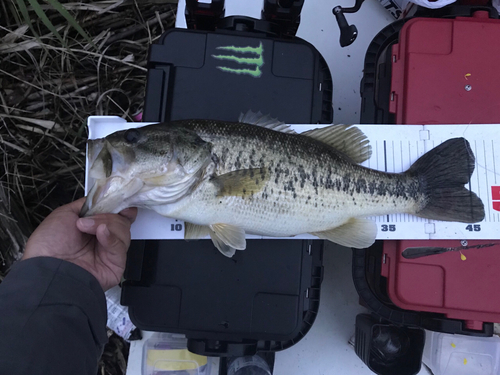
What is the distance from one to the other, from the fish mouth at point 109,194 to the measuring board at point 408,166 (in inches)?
13.2

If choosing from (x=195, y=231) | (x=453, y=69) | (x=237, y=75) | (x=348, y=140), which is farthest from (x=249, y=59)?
(x=453, y=69)

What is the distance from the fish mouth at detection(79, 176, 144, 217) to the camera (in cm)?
133

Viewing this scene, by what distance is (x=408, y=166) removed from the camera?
5.67ft

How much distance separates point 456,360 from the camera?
190 centimetres

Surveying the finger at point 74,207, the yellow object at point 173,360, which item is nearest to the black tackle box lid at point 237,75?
the finger at point 74,207

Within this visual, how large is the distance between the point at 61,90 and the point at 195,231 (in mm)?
1572

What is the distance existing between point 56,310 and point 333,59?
2.07 m

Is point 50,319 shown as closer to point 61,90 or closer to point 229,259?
point 229,259

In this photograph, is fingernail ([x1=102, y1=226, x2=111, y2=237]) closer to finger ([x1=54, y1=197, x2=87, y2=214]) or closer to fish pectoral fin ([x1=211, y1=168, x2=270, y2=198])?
finger ([x1=54, y1=197, x2=87, y2=214])

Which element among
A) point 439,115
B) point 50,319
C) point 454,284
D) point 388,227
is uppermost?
point 439,115

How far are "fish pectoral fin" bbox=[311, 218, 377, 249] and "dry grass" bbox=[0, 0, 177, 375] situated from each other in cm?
155

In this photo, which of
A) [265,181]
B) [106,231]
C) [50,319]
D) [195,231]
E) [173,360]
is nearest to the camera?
[50,319]

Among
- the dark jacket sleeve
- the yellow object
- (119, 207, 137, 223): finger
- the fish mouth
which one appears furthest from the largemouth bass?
the yellow object

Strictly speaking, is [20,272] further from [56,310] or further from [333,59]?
[333,59]
